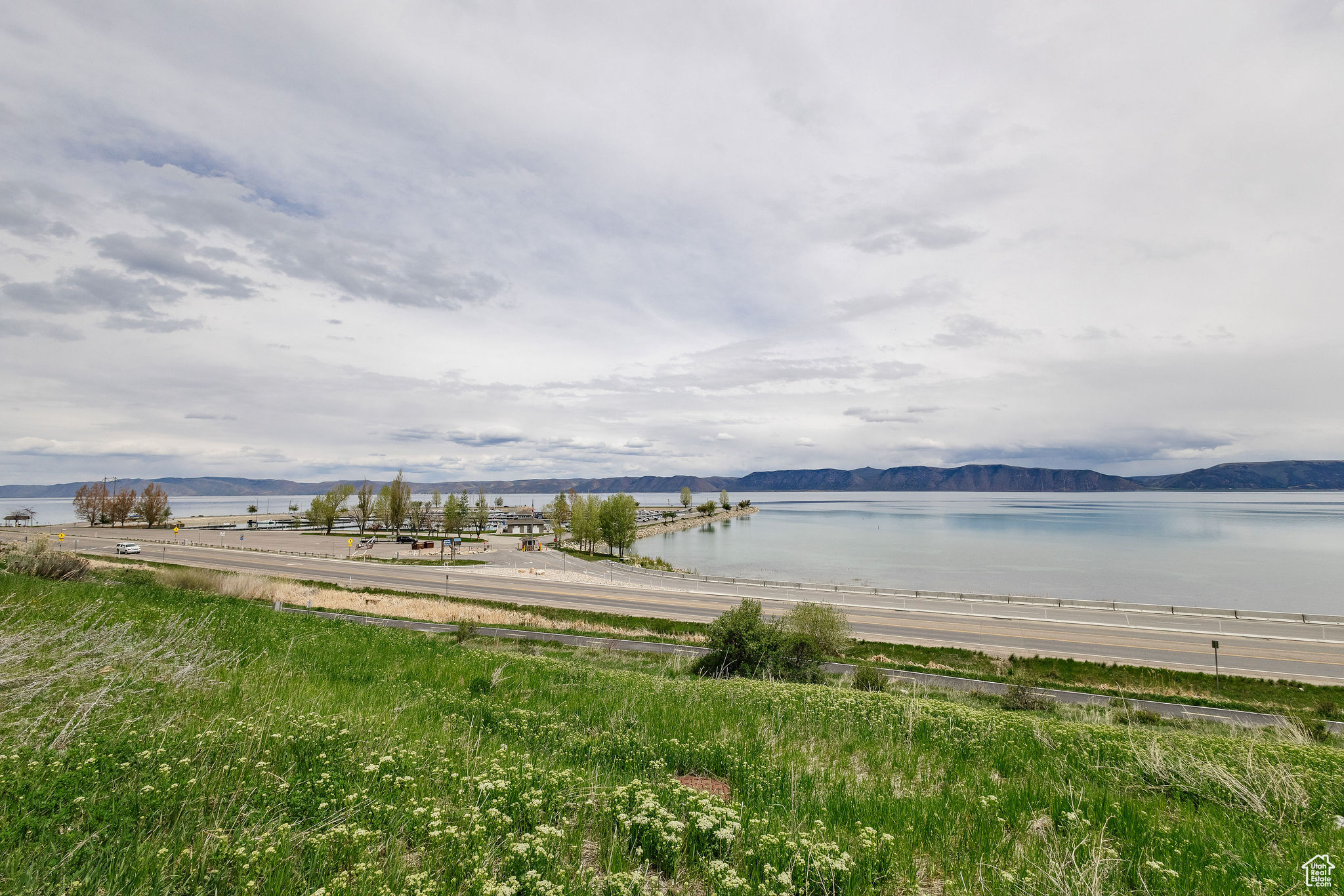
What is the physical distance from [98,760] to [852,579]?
75.9 metres

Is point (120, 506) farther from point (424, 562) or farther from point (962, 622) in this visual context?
point (962, 622)

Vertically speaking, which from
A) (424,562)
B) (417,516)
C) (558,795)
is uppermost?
(558,795)

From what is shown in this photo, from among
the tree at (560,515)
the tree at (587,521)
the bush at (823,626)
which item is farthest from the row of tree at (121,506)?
the bush at (823,626)

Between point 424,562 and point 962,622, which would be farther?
point 424,562

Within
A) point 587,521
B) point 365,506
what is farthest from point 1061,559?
point 365,506

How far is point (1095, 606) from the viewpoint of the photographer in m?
54.7

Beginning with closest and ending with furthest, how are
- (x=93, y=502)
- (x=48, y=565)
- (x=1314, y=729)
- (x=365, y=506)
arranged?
1. (x=1314, y=729)
2. (x=48, y=565)
3. (x=93, y=502)
4. (x=365, y=506)

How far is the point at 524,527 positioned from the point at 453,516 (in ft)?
116

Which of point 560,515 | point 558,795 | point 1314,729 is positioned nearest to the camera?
point 558,795

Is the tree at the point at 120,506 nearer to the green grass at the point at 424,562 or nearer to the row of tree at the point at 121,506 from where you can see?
the row of tree at the point at 121,506

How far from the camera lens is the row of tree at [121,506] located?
122188mm

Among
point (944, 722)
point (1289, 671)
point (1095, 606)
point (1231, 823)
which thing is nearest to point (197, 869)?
point (1231, 823)

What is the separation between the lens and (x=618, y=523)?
96.5 meters

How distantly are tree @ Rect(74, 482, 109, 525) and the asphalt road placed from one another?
80.2 metres
